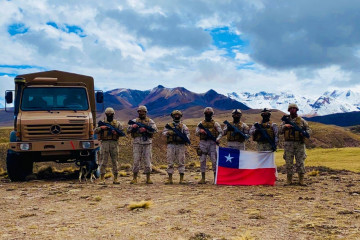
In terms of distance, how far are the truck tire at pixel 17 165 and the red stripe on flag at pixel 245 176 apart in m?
6.95

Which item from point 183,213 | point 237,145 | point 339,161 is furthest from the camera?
point 339,161

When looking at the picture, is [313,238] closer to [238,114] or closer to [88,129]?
[238,114]

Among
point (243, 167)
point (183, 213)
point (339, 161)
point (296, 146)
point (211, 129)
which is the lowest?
point (339, 161)

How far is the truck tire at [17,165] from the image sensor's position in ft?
43.2

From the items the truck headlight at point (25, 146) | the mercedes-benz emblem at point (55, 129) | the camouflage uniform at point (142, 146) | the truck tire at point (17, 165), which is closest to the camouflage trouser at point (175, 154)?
the camouflage uniform at point (142, 146)

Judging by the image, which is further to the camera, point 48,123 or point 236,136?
point 236,136

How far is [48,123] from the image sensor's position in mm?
12438

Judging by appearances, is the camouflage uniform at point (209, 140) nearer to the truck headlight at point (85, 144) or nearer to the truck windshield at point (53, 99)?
the truck headlight at point (85, 144)

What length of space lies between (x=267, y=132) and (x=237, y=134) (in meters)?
1.02

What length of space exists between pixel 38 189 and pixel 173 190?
13.9ft

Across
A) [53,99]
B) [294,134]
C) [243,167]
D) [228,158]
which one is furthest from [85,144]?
[294,134]

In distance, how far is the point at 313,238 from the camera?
5426 mm

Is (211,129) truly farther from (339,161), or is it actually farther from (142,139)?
(339,161)

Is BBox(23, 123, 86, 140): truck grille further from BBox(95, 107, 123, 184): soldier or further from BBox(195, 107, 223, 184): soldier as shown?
BBox(195, 107, 223, 184): soldier
